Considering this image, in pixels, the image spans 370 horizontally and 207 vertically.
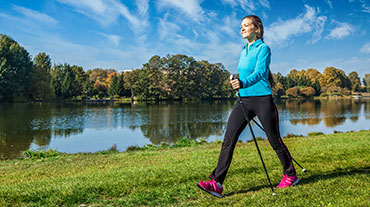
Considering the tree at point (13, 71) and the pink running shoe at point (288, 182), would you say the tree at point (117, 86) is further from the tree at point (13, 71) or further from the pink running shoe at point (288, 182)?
the pink running shoe at point (288, 182)

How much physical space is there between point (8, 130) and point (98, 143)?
7.27 meters

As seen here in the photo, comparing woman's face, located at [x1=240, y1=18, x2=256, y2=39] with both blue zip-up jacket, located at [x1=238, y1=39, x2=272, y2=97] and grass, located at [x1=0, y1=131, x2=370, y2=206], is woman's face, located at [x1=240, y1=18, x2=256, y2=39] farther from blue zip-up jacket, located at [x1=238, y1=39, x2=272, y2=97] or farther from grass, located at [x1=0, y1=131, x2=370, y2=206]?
grass, located at [x1=0, y1=131, x2=370, y2=206]

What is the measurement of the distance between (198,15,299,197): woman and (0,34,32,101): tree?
2100 inches

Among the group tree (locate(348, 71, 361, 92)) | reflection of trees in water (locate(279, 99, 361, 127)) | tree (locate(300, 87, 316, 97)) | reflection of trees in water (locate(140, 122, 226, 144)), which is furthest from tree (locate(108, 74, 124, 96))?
tree (locate(348, 71, 361, 92))

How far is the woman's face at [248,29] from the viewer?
11.2ft

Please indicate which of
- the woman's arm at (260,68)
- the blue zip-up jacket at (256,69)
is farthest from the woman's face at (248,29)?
the woman's arm at (260,68)

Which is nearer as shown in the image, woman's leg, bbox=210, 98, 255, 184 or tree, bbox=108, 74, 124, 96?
woman's leg, bbox=210, 98, 255, 184

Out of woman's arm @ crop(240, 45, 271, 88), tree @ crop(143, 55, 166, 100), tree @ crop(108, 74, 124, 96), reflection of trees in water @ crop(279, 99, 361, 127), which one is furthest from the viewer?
tree @ crop(108, 74, 124, 96)

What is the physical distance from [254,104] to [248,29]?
950mm

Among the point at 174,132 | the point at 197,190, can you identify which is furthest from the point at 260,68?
the point at 174,132

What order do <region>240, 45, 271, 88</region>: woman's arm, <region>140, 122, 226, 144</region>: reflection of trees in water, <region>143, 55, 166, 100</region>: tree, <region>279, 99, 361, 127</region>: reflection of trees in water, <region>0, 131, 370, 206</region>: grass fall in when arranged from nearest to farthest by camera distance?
<region>0, 131, 370, 206</region>: grass → <region>240, 45, 271, 88</region>: woman's arm → <region>140, 122, 226, 144</region>: reflection of trees in water → <region>279, 99, 361, 127</region>: reflection of trees in water → <region>143, 55, 166, 100</region>: tree

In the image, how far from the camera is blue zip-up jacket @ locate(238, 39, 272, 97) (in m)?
3.19

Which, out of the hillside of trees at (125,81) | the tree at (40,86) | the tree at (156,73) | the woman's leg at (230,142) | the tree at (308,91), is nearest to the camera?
the woman's leg at (230,142)

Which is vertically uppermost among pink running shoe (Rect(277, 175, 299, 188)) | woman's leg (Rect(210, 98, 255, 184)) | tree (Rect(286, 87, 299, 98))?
tree (Rect(286, 87, 299, 98))
